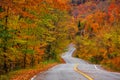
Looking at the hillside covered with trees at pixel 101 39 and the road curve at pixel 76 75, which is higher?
the road curve at pixel 76 75

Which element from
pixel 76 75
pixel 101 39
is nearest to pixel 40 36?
pixel 76 75

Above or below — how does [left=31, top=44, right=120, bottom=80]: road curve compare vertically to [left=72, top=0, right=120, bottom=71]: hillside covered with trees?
above

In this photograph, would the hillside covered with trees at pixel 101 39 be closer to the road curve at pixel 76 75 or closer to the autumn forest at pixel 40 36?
the autumn forest at pixel 40 36

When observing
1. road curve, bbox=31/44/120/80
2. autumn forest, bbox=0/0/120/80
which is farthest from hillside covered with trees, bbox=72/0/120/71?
road curve, bbox=31/44/120/80

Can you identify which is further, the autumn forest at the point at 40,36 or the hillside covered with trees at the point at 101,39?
the hillside covered with trees at the point at 101,39

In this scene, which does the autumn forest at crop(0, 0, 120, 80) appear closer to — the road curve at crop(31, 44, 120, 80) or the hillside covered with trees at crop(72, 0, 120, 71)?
the hillside covered with trees at crop(72, 0, 120, 71)

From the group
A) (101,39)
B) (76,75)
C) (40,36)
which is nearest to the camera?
(76,75)

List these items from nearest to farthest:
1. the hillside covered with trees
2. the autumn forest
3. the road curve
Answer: the road curve
the autumn forest
the hillside covered with trees

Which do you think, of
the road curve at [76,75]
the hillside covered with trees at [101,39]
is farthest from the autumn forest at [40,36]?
the road curve at [76,75]

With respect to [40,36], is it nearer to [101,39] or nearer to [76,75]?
[76,75]

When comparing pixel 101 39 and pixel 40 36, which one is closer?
pixel 40 36

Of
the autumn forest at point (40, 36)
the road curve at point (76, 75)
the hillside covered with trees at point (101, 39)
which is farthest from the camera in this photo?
the hillside covered with trees at point (101, 39)

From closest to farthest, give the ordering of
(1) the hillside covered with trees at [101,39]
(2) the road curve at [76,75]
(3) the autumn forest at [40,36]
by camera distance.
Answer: (2) the road curve at [76,75] < (3) the autumn forest at [40,36] < (1) the hillside covered with trees at [101,39]

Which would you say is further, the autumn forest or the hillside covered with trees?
the hillside covered with trees
